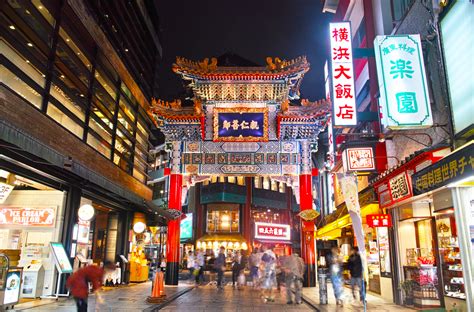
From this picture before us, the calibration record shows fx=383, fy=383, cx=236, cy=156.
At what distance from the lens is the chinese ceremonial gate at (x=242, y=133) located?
64.9ft

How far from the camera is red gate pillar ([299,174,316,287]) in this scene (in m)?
19.7

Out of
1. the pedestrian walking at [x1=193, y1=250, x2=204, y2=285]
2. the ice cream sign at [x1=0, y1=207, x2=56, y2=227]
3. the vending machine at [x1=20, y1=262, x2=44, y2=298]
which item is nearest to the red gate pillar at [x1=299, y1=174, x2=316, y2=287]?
the pedestrian walking at [x1=193, y1=250, x2=204, y2=285]

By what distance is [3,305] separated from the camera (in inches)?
390

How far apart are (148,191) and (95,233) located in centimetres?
533

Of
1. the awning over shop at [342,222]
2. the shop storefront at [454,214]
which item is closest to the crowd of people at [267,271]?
the awning over shop at [342,222]

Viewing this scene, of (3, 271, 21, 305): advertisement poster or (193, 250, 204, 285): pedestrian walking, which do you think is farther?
(193, 250, 204, 285): pedestrian walking

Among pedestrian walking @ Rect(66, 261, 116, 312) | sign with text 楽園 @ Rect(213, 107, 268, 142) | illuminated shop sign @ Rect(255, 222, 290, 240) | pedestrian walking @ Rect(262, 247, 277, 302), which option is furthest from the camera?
sign with text 楽園 @ Rect(213, 107, 268, 142)

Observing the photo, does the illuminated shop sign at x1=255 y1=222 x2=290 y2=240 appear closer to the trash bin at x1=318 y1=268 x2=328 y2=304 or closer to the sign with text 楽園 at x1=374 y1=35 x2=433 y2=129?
the trash bin at x1=318 y1=268 x2=328 y2=304

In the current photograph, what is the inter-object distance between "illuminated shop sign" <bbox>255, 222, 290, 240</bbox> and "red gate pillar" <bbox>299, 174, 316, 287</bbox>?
37.4 inches

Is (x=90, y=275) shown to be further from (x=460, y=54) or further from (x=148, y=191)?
(x=148, y=191)

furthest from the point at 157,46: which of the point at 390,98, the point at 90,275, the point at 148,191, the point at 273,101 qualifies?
the point at 90,275

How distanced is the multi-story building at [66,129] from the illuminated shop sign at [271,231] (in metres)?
6.11

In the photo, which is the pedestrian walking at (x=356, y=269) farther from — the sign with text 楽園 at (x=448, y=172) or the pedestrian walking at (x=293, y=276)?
the sign with text 楽園 at (x=448, y=172)

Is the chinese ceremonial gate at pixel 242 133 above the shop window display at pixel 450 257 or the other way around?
above
